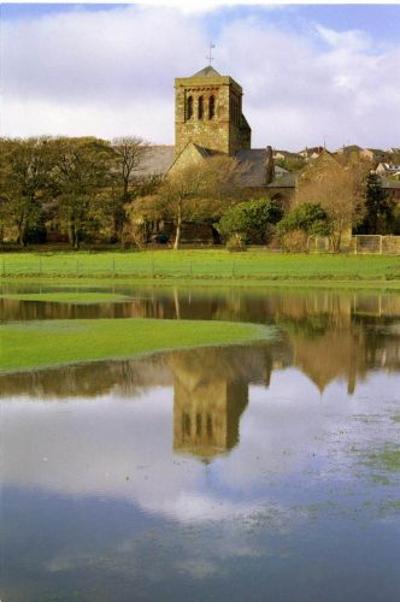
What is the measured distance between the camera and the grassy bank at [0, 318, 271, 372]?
1819 centimetres

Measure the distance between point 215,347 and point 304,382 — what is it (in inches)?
175

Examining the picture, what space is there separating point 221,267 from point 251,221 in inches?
488

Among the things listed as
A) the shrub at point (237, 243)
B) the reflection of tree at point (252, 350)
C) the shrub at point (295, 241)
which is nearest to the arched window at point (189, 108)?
the shrub at point (237, 243)

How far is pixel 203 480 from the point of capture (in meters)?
9.53

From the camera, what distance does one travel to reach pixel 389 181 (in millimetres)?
93125

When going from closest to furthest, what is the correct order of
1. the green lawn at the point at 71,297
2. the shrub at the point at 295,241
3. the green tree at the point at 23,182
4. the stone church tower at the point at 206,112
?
the green lawn at the point at 71,297
the shrub at the point at 295,241
the green tree at the point at 23,182
the stone church tower at the point at 206,112

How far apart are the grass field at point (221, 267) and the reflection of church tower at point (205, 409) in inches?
1168

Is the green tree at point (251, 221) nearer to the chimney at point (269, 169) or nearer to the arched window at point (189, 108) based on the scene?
the chimney at point (269, 169)

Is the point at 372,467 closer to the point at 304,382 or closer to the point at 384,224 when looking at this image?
the point at 304,382

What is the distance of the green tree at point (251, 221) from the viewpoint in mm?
62969

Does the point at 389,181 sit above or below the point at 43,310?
above

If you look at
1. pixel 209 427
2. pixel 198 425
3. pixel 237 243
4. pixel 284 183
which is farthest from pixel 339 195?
pixel 209 427

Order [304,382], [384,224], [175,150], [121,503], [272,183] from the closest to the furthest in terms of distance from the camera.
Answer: [121,503]
[304,382]
[384,224]
[272,183]
[175,150]

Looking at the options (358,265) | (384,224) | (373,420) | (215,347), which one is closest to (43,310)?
(215,347)
